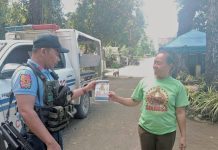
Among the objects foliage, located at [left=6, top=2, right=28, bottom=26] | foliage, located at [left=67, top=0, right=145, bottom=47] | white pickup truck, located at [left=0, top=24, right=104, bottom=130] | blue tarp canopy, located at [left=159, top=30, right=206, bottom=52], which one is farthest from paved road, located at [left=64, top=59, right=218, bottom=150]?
foliage, located at [left=67, top=0, right=145, bottom=47]

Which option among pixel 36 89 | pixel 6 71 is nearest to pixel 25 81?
pixel 36 89

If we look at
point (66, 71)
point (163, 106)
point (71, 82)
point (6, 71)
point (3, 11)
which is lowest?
point (71, 82)

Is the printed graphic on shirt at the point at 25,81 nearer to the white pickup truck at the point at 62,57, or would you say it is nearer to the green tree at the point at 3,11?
the white pickup truck at the point at 62,57

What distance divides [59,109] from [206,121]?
6.11 metres

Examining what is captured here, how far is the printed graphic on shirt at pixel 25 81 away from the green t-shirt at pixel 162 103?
1418 millimetres

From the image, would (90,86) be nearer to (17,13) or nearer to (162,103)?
(162,103)

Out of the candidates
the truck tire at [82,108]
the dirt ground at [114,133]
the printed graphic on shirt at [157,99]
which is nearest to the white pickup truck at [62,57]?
the truck tire at [82,108]

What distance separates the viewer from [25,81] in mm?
2758

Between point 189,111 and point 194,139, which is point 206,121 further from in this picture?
point 194,139

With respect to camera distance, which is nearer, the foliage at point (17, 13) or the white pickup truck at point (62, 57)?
the white pickup truck at point (62, 57)

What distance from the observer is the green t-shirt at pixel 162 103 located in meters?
3.61

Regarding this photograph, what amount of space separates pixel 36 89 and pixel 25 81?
0.11m

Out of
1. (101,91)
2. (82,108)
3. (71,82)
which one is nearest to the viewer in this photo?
(101,91)

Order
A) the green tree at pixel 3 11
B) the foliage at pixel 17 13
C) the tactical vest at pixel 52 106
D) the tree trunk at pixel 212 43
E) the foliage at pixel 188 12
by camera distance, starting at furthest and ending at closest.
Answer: the foliage at pixel 188 12
the foliage at pixel 17 13
the green tree at pixel 3 11
the tree trunk at pixel 212 43
the tactical vest at pixel 52 106
